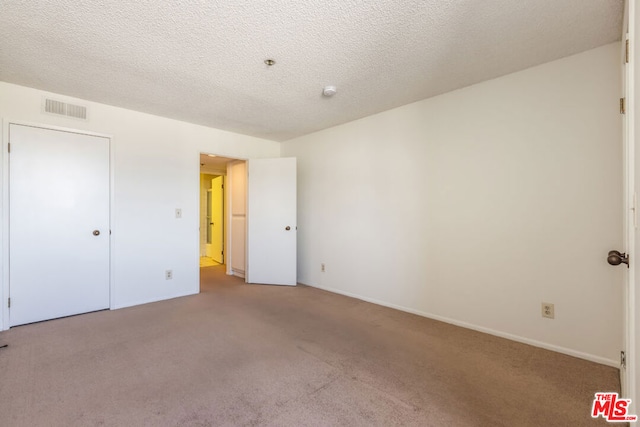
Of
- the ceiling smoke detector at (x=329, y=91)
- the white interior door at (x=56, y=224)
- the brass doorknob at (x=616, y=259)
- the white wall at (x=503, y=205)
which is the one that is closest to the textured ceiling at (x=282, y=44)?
the ceiling smoke detector at (x=329, y=91)

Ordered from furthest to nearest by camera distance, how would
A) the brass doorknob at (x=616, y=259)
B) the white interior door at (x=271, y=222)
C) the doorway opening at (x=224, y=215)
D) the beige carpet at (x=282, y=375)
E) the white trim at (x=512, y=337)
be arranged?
the doorway opening at (x=224, y=215), the white interior door at (x=271, y=222), the white trim at (x=512, y=337), the beige carpet at (x=282, y=375), the brass doorknob at (x=616, y=259)

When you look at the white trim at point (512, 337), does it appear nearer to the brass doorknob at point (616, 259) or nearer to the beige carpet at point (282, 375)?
the beige carpet at point (282, 375)

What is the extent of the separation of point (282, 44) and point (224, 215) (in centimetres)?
461

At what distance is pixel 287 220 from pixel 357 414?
3.19m

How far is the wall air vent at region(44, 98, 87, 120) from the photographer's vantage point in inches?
117

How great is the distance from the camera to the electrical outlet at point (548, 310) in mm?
2322

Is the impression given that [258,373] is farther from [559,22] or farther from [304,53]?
[559,22]

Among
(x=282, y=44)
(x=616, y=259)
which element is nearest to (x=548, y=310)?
(x=616, y=259)

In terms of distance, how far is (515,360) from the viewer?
2.16 metres

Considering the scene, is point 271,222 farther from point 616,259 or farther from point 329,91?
point 616,259

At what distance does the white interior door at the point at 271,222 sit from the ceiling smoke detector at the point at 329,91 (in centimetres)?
165

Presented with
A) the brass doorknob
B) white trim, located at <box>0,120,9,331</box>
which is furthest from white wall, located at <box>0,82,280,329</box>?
the brass doorknob

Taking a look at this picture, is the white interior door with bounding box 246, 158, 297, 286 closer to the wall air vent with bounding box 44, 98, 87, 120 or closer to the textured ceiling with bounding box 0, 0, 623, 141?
the textured ceiling with bounding box 0, 0, 623, 141

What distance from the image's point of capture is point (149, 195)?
11.9ft
